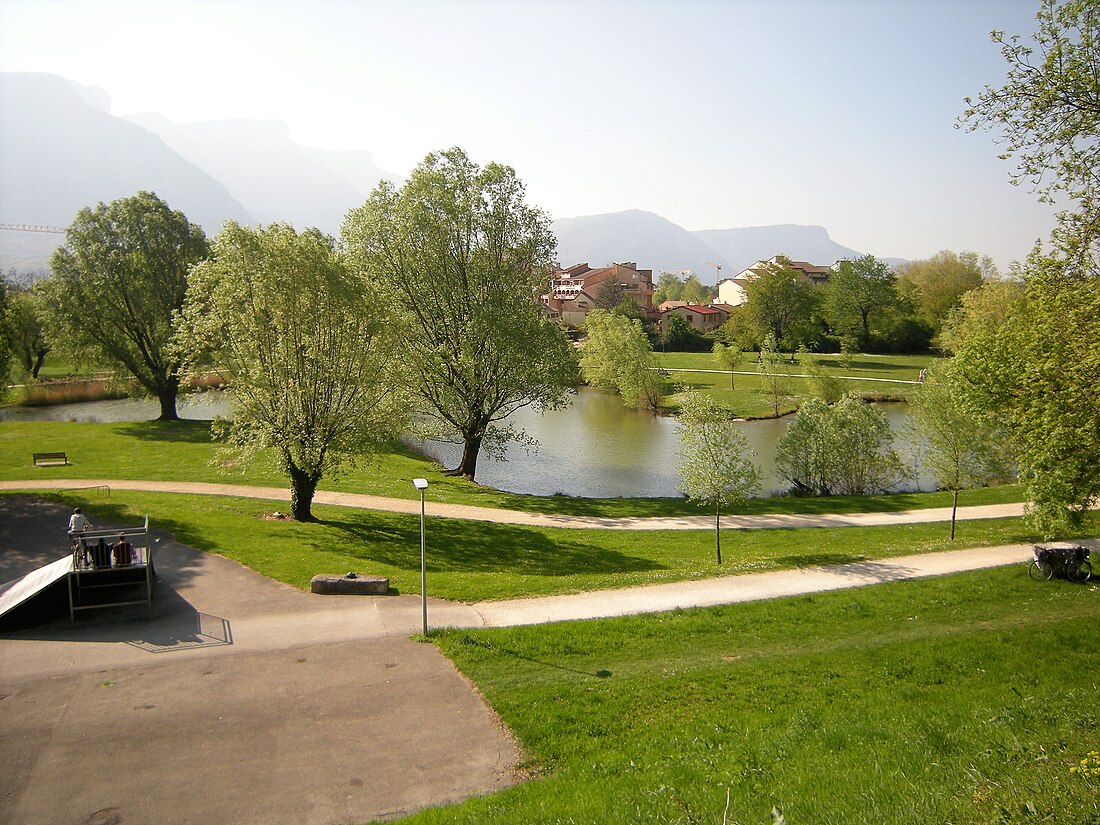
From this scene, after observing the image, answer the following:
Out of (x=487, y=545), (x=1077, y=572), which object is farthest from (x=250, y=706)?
(x=1077, y=572)

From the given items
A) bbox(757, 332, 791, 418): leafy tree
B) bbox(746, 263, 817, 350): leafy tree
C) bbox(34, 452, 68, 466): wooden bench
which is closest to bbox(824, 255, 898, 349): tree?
bbox(746, 263, 817, 350): leafy tree

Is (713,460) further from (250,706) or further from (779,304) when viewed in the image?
(779,304)

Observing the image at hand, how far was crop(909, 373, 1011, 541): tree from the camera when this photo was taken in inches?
991

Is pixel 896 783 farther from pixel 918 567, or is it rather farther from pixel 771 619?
pixel 918 567

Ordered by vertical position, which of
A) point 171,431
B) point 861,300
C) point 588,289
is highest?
point 588,289

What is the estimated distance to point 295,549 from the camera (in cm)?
1975

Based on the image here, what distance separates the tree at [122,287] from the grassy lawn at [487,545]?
21.0 m

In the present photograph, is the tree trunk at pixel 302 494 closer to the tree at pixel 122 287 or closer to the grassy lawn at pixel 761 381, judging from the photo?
the tree at pixel 122 287

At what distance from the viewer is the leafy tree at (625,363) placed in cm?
6284

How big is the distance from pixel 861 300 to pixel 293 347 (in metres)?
91.9

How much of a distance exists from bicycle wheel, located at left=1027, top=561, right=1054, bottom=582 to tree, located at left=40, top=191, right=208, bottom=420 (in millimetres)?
42121

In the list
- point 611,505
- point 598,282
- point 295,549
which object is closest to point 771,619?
point 295,549

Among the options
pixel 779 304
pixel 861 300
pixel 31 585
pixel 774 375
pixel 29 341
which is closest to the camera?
pixel 31 585

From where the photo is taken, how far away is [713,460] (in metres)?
21.9
